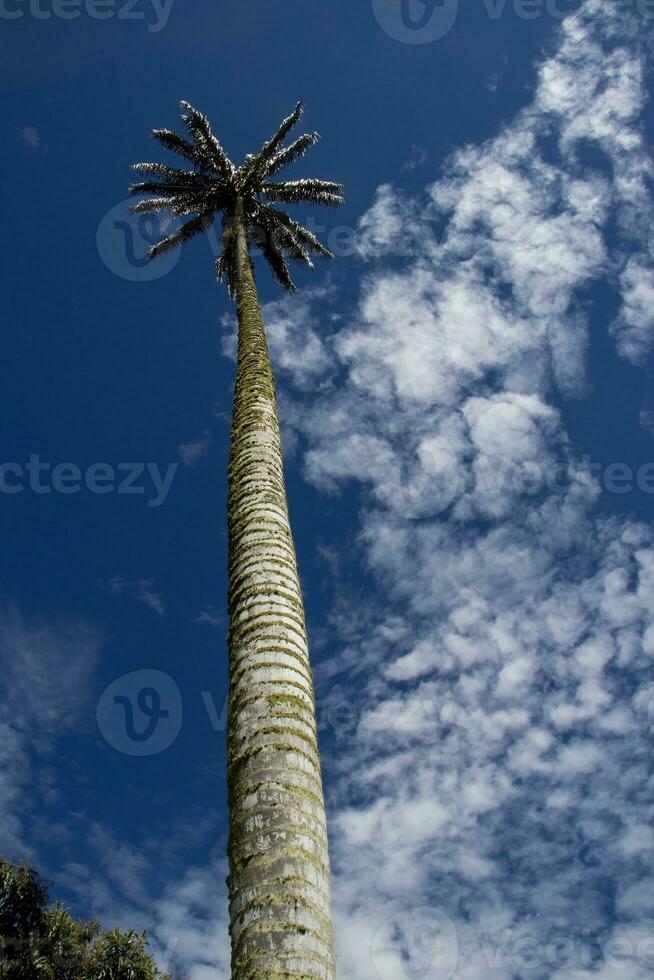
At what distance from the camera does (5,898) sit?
18203 millimetres

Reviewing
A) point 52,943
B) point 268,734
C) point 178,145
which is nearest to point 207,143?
point 178,145

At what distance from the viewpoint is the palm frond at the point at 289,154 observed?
18594mm

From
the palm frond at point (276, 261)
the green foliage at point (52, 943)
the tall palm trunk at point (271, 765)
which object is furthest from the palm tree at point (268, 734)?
the green foliage at point (52, 943)

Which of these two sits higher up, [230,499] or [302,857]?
[230,499]

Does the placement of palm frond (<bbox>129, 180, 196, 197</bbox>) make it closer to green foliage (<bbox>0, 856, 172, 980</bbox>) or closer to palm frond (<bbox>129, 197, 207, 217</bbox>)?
palm frond (<bbox>129, 197, 207, 217</bbox>)

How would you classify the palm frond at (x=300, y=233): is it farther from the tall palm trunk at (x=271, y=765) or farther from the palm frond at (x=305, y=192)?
the tall palm trunk at (x=271, y=765)

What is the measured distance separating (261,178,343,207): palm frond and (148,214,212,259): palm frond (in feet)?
6.18

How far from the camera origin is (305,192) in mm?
19234

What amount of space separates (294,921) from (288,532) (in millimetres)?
3542

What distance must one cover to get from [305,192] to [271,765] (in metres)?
18.3

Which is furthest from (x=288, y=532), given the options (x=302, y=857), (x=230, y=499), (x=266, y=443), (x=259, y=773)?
(x=302, y=857)

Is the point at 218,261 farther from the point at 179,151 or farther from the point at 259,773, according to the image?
the point at 259,773

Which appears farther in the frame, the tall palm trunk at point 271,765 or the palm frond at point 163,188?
the palm frond at point 163,188

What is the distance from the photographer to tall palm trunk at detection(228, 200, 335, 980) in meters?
3.38
